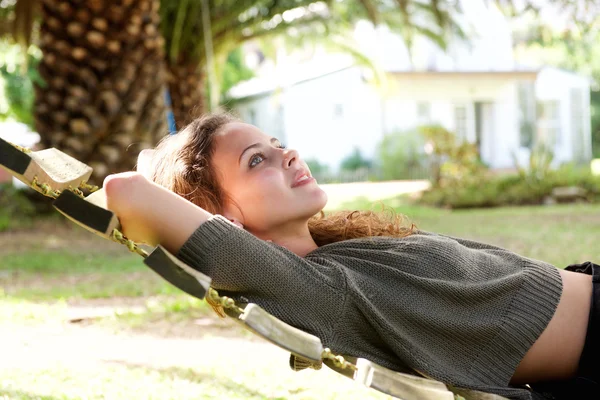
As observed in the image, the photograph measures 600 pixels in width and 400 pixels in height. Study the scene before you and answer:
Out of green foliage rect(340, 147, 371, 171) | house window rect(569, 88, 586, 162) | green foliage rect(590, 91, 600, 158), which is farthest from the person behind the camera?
green foliage rect(590, 91, 600, 158)

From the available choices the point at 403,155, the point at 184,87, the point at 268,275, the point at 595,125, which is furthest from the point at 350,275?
the point at 595,125

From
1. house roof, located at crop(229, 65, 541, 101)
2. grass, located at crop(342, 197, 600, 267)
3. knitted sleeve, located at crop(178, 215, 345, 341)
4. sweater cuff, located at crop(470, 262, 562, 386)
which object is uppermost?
house roof, located at crop(229, 65, 541, 101)

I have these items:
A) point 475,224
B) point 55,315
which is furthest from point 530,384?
point 475,224

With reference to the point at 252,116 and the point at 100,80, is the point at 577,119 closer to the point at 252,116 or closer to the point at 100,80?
the point at 252,116

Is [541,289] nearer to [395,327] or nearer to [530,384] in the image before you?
[530,384]

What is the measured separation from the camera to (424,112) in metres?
25.4

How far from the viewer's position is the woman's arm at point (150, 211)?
1.89 meters

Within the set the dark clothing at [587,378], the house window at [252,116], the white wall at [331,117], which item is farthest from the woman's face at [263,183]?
the house window at [252,116]

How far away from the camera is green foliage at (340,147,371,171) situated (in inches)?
950

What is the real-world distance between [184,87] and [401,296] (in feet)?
34.4

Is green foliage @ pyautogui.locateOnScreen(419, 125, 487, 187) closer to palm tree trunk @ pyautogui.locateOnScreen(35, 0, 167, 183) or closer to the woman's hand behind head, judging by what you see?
palm tree trunk @ pyautogui.locateOnScreen(35, 0, 167, 183)

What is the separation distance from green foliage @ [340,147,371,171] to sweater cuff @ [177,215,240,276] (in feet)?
72.9

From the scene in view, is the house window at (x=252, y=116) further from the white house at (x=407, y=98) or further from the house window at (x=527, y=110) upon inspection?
the house window at (x=527, y=110)

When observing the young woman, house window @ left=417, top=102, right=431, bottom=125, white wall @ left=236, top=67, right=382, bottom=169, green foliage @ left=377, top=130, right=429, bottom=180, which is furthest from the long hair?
house window @ left=417, top=102, right=431, bottom=125
